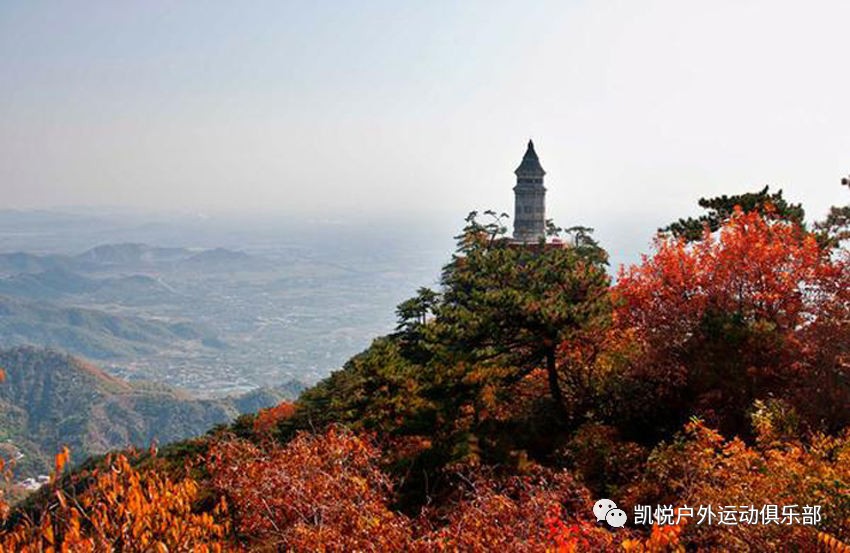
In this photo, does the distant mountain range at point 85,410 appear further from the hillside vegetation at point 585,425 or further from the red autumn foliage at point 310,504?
the red autumn foliage at point 310,504

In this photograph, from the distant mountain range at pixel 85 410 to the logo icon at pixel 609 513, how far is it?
150702 mm

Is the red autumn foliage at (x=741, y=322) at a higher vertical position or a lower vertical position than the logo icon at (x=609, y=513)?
higher

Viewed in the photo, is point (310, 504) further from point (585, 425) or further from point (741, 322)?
point (741, 322)

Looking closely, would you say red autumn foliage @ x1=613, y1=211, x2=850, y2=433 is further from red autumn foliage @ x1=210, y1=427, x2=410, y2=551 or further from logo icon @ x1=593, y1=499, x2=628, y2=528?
red autumn foliage @ x1=210, y1=427, x2=410, y2=551

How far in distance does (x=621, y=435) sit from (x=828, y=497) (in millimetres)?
8542

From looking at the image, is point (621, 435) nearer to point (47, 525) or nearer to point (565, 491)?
point (565, 491)

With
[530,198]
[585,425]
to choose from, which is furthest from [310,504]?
[530,198]

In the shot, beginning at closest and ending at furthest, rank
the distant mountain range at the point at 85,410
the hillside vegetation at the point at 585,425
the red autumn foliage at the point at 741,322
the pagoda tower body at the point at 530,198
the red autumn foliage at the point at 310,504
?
the red autumn foliage at the point at 310,504, the hillside vegetation at the point at 585,425, the red autumn foliage at the point at 741,322, the pagoda tower body at the point at 530,198, the distant mountain range at the point at 85,410

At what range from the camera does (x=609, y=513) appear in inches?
390

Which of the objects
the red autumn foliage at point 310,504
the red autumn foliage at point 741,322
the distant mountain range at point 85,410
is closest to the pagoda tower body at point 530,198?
the red autumn foliage at point 741,322

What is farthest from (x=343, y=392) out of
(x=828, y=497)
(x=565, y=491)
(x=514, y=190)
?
(x=514, y=190)

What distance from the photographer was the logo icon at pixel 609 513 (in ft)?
30.6

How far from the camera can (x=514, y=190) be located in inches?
2239

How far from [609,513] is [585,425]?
611cm
